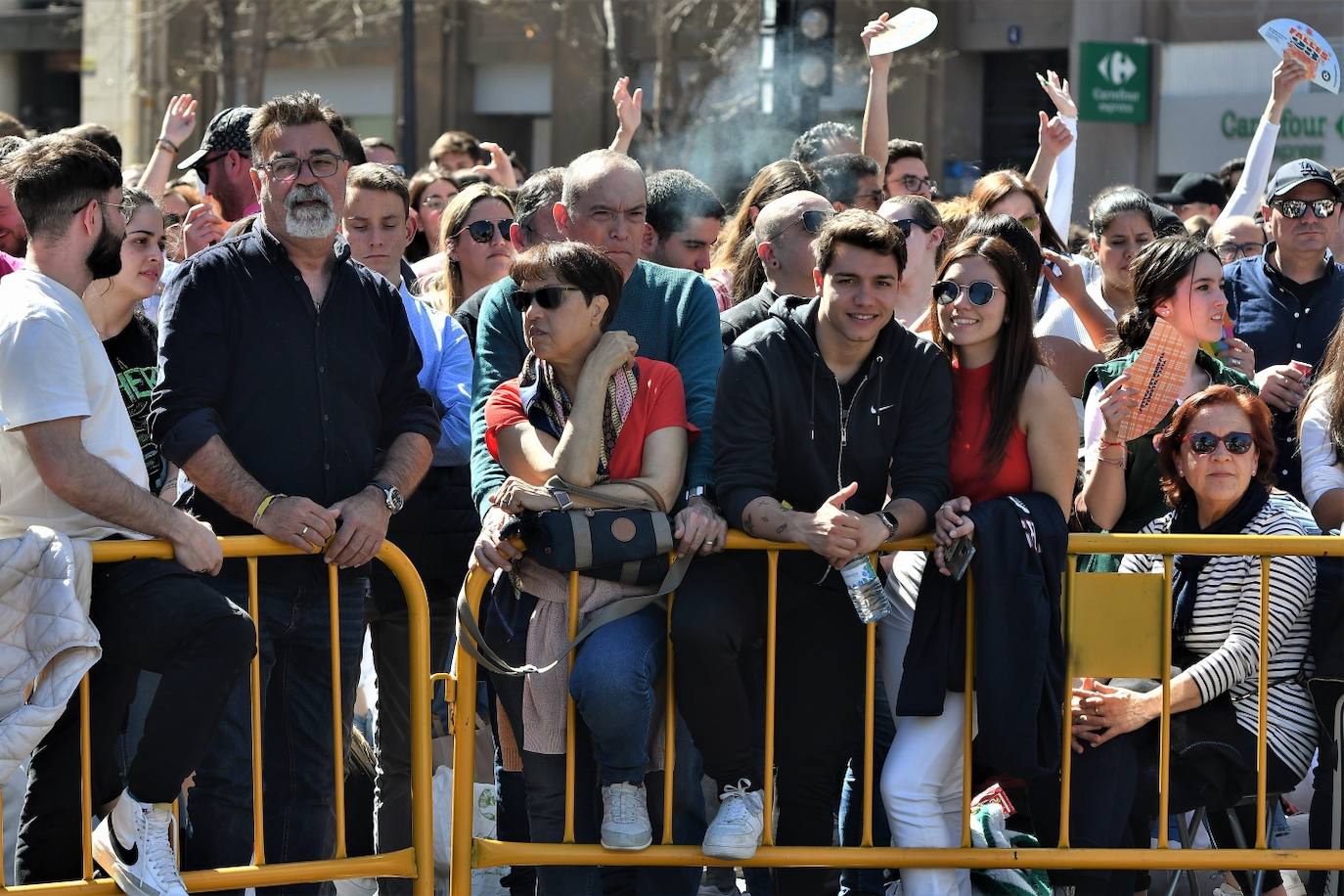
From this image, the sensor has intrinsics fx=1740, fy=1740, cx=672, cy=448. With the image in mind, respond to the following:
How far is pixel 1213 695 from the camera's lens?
16.3ft

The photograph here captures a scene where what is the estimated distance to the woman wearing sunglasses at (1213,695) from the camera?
4.91 m

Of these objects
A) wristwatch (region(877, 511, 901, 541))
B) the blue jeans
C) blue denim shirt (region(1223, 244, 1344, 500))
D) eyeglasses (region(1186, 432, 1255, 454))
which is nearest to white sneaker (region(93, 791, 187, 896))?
the blue jeans

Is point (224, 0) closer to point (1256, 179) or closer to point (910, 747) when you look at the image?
point (1256, 179)

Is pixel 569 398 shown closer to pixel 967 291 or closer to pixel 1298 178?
pixel 967 291

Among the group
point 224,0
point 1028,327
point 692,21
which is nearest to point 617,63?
point 692,21

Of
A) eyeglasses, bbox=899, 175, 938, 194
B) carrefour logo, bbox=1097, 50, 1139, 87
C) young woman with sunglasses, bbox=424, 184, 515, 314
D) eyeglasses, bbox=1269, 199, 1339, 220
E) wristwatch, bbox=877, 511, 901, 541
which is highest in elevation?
carrefour logo, bbox=1097, 50, 1139, 87

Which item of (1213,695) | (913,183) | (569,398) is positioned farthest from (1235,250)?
(569,398)

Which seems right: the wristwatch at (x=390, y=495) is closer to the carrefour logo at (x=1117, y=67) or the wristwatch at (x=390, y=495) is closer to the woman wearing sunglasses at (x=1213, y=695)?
the woman wearing sunglasses at (x=1213, y=695)

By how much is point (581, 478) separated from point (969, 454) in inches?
43.2

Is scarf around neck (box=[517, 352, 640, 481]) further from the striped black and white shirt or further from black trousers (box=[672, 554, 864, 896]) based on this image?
the striped black and white shirt

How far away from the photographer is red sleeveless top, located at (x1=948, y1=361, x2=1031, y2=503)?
4828mm

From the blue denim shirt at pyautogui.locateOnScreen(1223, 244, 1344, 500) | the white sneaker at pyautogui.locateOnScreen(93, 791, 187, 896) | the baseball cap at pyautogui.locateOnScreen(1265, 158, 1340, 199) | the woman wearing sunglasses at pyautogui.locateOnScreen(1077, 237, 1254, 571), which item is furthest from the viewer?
the baseball cap at pyautogui.locateOnScreen(1265, 158, 1340, 199)

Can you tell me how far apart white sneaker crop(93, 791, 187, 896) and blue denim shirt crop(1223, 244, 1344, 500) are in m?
4.58

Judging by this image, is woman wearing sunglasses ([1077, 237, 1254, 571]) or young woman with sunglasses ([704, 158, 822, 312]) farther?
young woman with sunglasses ([704, 158, 822, 312])
